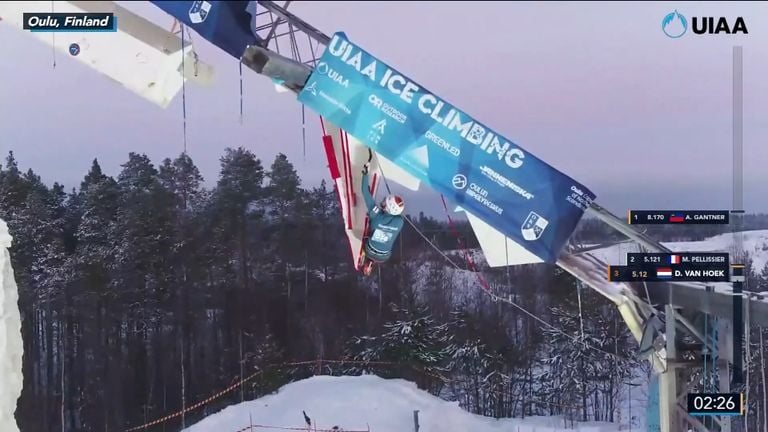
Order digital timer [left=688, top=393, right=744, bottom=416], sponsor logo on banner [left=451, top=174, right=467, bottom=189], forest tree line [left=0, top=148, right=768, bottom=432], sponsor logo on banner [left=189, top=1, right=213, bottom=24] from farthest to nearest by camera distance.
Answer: forest tree line [left=0, top=148, right=768, bottom=432] < digital timer [left=688, top=393, right=744, bottom=416] < sponsor logo on banner [left=451, top=174, right=467, bottom=189] < sponsor logo on banner [left=189, top=1, right=213, bottom=24]

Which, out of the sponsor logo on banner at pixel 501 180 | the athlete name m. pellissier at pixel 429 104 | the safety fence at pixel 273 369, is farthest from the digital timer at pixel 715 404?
the safety fence at pixel 273 369

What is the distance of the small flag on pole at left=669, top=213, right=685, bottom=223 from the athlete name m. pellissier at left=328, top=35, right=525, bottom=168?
109 cm

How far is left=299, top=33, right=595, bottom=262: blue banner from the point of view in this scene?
2633 mm

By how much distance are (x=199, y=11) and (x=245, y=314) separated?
424cm

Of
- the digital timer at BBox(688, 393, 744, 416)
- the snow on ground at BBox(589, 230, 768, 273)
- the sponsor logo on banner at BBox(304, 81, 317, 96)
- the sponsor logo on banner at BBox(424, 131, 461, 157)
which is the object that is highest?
the sponsor logo on banner at BBox(304, 81, 317, 96)

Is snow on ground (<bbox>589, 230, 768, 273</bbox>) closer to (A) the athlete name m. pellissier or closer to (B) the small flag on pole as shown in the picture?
(B) the small flag on pole

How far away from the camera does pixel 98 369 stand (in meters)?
6.43

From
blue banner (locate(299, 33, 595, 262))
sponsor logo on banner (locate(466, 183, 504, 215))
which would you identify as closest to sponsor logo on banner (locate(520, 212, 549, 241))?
blue banner (locate(299, 33, 595, 262))

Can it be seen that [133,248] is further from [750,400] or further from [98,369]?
[750,400]

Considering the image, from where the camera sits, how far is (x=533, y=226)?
2.78 m

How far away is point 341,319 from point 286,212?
108 centimetres

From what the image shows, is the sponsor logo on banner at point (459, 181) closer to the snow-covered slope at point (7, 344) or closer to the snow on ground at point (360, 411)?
the snow-covered slope at point (7, 344)

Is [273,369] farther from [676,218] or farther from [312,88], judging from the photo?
[312,88]

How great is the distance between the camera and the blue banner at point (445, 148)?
263 centimetres
